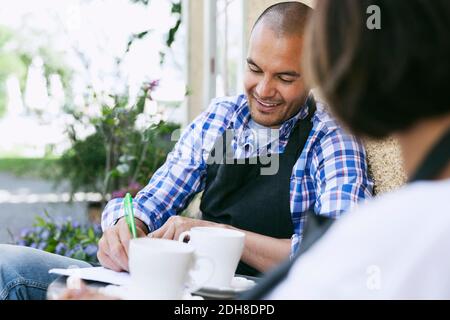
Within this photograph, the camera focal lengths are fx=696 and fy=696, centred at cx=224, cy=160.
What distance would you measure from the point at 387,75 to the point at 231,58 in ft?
12.8

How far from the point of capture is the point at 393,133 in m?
0.84

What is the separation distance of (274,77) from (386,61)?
4.24 feet

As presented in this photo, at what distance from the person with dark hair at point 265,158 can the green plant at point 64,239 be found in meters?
1.54

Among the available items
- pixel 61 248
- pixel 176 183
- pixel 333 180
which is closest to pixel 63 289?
pixel 333 180

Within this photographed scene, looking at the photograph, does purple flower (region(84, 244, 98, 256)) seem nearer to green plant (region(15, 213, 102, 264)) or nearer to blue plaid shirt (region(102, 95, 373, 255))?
green plant (region(15, 213, 102, 264))

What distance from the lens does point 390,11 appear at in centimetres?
79

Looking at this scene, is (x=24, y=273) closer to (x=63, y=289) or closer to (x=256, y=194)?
(x=63, y=289)

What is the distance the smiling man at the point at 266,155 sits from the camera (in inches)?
75.8

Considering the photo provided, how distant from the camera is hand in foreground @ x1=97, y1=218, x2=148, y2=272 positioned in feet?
4.94

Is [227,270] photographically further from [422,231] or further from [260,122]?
[260,122]

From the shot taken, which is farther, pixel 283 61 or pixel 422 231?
pixel 283 61

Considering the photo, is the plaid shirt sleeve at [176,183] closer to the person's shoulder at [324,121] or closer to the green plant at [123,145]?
the person's shoulder at [324,121]

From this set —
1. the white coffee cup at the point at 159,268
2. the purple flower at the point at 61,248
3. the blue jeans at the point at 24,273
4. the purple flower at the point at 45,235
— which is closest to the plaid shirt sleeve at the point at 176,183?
the blue jeans at the point at 24,273
